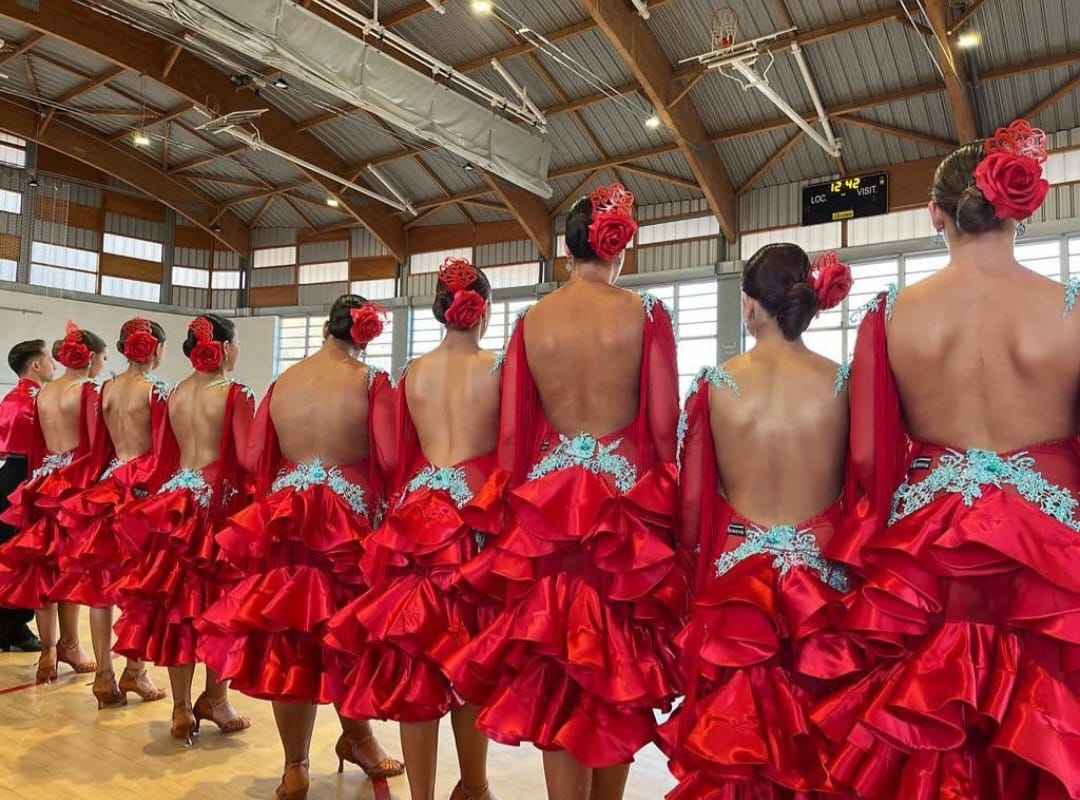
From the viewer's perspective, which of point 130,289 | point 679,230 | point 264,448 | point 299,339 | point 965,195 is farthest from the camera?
point 299,339

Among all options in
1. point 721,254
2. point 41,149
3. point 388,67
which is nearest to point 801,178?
point 721,254

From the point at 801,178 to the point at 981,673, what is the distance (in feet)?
42.1

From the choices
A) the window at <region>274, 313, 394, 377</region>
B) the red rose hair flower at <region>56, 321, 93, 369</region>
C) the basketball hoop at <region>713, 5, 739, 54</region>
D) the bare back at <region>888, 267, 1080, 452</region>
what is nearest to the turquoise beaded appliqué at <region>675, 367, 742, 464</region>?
the bare back at <region>888, 267, 1080, 452</region>

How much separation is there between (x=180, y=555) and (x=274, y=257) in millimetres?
17521

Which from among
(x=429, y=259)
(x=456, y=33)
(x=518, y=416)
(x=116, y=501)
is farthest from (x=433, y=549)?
(x=429, y=259)

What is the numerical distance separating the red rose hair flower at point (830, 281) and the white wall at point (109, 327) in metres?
15.0

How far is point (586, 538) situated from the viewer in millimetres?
2232

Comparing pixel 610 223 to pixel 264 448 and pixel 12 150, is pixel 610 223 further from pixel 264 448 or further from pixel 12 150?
pixel 12 150

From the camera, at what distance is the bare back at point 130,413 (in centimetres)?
418

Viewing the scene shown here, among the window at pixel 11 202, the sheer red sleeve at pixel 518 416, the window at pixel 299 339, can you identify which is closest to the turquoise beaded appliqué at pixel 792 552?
the sheer red sleeve at pixel 518 416

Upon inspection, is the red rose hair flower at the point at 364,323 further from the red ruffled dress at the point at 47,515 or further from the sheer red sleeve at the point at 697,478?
the red ruffled dress at the point at 47,515

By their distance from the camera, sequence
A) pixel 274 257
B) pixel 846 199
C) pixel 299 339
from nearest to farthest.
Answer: pixel 846 199, pixel 299 339, pixel 274 257

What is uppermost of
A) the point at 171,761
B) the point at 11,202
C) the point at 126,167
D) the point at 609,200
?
the point at 126,167

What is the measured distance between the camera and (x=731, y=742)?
190 cm
